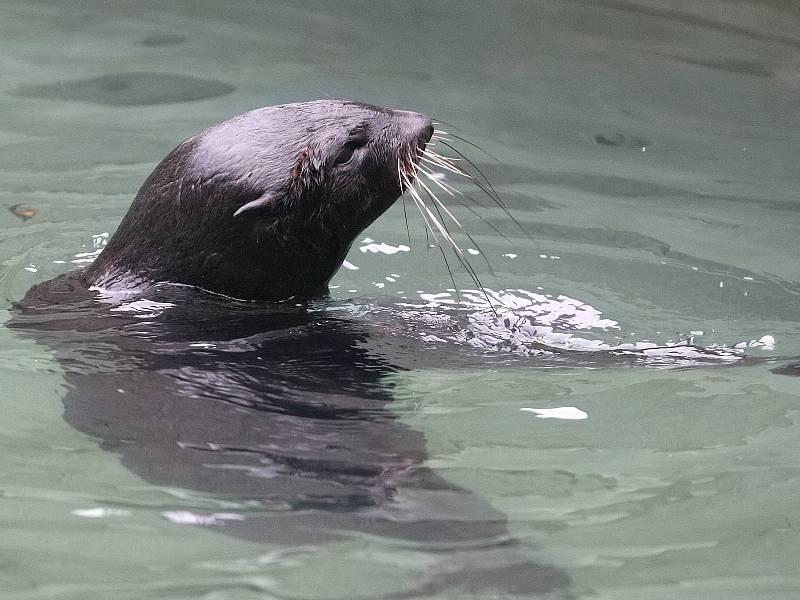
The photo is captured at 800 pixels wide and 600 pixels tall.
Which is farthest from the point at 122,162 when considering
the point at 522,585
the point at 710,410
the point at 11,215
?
the point at 522,585

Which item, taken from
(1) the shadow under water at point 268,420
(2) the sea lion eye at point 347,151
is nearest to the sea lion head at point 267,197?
(2) the sea lion eye at point 347,151

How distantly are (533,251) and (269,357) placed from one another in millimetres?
2354

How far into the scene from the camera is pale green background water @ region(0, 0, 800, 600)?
3480mm

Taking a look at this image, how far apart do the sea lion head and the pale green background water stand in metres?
0.65

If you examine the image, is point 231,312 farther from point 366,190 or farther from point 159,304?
point 366,190

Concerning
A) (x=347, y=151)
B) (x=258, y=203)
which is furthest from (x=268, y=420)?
(x=347, y=151)

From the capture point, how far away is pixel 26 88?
862cm

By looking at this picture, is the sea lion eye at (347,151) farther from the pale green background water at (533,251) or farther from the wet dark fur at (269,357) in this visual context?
the pale green background water at (533,251)

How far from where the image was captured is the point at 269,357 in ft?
15.2

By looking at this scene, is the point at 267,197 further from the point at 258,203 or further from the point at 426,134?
the point at 426,134

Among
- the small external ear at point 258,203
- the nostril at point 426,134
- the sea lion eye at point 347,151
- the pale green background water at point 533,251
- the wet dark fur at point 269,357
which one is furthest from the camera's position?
the nostril at point 426,134

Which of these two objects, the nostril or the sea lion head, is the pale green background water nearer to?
the sea lion head

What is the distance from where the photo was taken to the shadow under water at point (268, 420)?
3.55m

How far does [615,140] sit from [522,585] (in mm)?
5375
